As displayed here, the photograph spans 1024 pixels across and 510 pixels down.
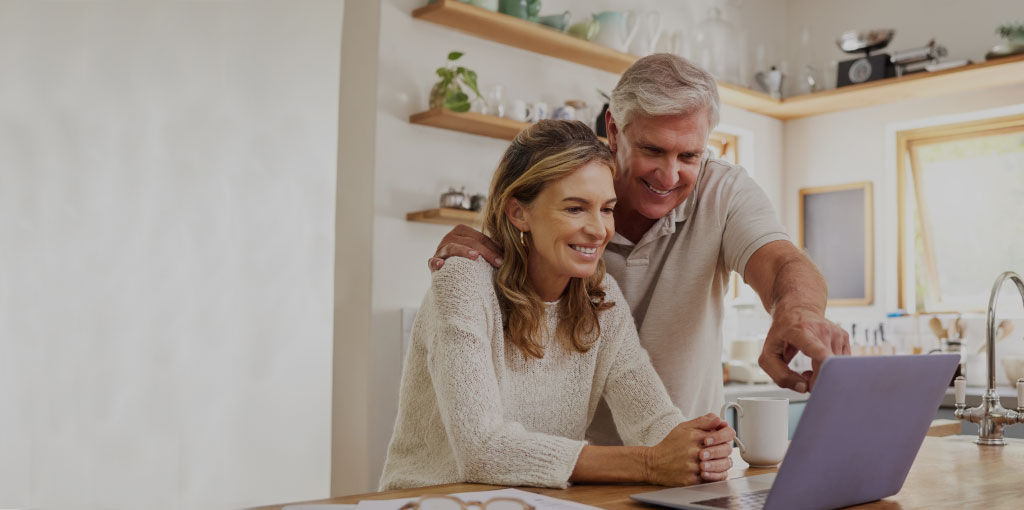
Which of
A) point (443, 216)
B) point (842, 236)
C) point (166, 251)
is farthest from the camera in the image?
point (842, 236)

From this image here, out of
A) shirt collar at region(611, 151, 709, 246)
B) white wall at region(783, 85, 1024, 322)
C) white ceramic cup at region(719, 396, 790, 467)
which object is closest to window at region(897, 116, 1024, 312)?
white wall at region(783, 85, 1024, 322)

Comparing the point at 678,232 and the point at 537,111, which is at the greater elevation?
the point at 537,111

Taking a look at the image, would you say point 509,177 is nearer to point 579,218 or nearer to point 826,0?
point 579,218

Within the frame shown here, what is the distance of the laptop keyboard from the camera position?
110 centimetres

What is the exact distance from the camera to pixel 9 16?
2705 mm

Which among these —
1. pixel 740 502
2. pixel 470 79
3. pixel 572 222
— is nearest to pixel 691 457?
pixel 740 502

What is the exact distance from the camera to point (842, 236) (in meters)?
4.92

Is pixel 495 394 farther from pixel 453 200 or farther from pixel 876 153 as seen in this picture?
pixel 876 153

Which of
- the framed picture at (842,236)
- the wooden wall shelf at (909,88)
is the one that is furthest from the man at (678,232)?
the framed picture at (842,236)

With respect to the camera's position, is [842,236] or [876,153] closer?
[876,153]

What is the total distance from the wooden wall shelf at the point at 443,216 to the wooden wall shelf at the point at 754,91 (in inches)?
28.9

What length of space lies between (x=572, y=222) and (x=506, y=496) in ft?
1.82

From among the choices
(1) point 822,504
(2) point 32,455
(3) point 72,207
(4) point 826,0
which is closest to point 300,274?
(3) point 72,207

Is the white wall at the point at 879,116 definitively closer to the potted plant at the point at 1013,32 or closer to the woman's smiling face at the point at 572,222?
the potted plant at the point at 1013,32
